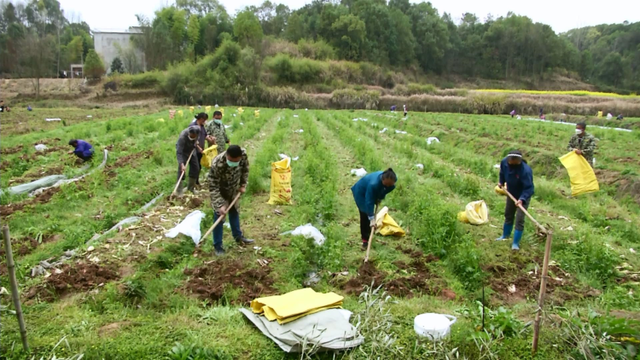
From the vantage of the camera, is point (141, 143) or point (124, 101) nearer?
point (141, 143)

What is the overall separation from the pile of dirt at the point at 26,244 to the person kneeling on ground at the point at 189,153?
228cm

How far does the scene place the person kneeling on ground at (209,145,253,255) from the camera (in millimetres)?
5266

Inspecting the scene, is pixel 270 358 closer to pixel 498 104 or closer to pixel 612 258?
pixel 612 258

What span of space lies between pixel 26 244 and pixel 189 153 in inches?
119

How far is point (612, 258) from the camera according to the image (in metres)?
5.48

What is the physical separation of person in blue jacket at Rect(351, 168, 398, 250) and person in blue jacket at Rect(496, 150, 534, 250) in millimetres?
1856

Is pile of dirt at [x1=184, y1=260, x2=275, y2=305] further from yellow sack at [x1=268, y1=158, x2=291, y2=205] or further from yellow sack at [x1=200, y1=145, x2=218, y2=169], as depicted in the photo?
yellow sack at [x1=200, y1=145, x2=218, y2=169]

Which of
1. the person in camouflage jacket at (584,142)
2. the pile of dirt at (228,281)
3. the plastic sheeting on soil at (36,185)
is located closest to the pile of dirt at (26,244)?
the pile of dirt at (228,281)

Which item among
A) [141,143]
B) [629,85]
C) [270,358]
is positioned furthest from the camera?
[629,85]

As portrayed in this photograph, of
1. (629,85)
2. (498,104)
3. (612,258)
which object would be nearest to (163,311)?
(612,258)

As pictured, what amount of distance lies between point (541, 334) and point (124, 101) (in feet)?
139

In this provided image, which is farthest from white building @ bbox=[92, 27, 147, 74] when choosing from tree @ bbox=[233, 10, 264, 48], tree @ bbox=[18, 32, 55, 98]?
tree @ bbox=[233, 10, 264, 48]

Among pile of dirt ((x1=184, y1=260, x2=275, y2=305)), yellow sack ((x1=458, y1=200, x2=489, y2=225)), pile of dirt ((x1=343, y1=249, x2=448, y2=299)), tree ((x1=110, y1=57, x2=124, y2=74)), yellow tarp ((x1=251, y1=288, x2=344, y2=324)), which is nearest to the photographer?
yellow tarp ((x1=251, y1=288, x2=344, y2=324))

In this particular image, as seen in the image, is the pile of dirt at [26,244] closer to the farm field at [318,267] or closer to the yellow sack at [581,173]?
the farm field at [318,267]
